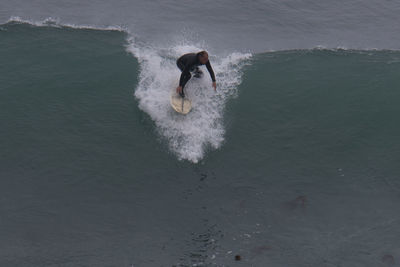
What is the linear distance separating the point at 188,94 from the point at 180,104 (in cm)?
162

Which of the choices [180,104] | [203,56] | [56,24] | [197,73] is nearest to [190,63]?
[203,56]

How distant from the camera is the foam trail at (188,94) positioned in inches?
783

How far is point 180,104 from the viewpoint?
69.2ft

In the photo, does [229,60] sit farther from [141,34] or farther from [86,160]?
[86,160]

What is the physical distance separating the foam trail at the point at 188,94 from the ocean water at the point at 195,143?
82 mm

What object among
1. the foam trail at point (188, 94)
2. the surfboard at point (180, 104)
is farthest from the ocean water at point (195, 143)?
the surfboard at point (180, 104)

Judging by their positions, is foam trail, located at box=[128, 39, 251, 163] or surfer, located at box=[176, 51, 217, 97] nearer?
surfer, located at box=[176, 51, 217, 97]

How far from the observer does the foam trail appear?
19891mm

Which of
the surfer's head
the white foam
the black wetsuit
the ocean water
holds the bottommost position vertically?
the ocean water

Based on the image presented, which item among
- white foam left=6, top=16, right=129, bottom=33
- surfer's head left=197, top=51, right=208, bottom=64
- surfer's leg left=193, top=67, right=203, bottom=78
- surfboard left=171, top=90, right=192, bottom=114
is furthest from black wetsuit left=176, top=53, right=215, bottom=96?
white foam left=6, top=16, right=129, bottom=33

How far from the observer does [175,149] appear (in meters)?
19.4

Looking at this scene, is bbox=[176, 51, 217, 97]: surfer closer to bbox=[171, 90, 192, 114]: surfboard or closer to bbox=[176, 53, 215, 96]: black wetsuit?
bbox=[176, 53, 215, 96]: black wetsuit

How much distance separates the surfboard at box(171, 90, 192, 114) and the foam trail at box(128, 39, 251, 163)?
1.06 feet

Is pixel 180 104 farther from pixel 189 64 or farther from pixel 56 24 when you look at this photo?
pixel 56 24
